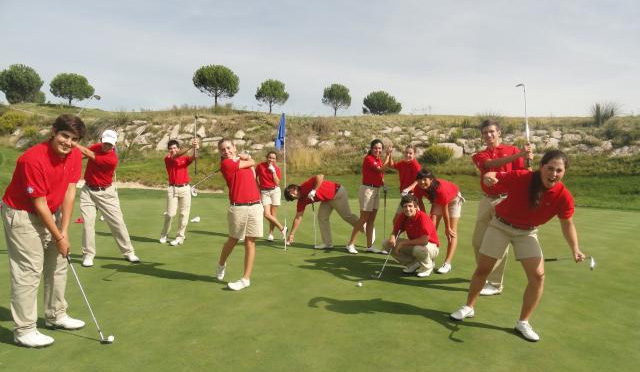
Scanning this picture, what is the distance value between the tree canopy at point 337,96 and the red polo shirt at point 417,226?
86.8m

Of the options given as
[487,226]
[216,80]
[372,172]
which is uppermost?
[216,80]

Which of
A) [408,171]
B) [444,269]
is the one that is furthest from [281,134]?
[444,269]

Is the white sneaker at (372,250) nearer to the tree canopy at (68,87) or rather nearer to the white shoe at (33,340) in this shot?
the white shoe at (33,340)

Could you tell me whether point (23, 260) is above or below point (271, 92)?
below

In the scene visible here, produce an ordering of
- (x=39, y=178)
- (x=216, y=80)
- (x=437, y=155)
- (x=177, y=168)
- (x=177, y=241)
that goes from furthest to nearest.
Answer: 1. (x=216, y=80)
2. (x=437, y=155)
3. (x=177, y=168)
4. (x=177, y=241)
5. (x=39, y=178)

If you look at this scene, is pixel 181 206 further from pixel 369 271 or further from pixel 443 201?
pixel 443 201

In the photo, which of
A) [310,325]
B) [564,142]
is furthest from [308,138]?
[310,325]

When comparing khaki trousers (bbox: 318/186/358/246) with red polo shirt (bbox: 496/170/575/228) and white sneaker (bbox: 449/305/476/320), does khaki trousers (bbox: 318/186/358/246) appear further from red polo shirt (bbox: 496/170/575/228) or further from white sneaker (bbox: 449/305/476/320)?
red polo shirt (bbox: 496/170/575/228)

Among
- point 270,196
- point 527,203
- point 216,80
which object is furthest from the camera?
point 216,80

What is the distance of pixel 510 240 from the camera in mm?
4801

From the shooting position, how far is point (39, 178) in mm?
4133

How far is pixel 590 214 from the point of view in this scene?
14.9 metres

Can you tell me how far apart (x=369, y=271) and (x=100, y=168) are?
4874 mm

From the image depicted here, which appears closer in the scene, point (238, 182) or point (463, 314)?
point (463, 314)
